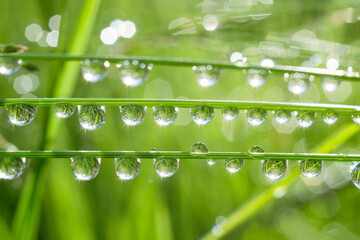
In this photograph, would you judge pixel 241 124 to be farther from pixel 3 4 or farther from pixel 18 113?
pixel 18 113

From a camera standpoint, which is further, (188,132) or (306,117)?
(188,132)

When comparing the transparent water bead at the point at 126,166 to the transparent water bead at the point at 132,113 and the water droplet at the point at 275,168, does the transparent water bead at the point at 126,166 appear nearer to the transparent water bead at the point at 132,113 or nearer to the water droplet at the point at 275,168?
the transparent water bead at the point at 132,113

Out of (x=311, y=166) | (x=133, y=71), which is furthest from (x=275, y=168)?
(x=133, y=71)

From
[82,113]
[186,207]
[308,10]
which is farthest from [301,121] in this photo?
[308,10]

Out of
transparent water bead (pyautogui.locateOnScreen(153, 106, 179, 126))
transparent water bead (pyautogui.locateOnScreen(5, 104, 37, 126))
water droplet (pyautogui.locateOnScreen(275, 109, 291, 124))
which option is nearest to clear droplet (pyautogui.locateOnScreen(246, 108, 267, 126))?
water droplet (pyautogui.locateOnScreen(275, 109, 291, 124))

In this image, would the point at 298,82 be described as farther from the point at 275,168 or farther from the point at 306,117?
the point at 275,168

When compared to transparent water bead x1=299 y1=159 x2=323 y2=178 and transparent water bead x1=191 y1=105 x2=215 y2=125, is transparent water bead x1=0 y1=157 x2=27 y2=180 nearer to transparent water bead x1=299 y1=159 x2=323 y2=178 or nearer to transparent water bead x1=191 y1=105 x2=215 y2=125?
transparent water bead x1=191 y1=105 x2=215 y2=125

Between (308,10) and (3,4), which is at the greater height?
(3,4)
